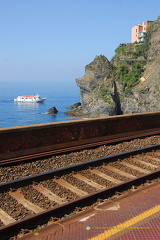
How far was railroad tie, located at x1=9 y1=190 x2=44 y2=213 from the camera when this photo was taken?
20.1 ft

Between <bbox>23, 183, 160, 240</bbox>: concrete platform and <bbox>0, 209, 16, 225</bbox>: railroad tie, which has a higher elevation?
<bbox>0, 209, 16, 225</bbox>: railroad tie

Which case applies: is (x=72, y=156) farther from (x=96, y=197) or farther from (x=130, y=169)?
(x=96, y=197)

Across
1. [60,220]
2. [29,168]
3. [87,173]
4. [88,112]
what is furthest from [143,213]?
[88,112]

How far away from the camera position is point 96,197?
6.55m

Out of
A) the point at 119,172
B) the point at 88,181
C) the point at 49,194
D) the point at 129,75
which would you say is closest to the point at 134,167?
the point at 119,172

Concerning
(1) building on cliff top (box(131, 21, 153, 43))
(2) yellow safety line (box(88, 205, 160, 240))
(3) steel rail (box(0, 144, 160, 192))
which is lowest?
(2) yellow safety line (box(88, 205, 160, 240))

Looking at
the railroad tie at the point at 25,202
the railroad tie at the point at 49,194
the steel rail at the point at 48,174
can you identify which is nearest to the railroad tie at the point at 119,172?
the steel rail at the point at 48,174

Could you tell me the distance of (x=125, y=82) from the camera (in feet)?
335

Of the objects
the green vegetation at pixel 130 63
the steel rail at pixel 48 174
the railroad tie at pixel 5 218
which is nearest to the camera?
the railroad tie at pixel 5 218

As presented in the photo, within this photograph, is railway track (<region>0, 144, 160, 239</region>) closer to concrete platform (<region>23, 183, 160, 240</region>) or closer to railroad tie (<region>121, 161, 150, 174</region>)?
railroad tie (<region>121, 161, 150, 174</region>)

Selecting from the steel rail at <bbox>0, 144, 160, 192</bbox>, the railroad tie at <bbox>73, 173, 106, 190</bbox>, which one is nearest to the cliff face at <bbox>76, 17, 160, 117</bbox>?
the steel rail at <bbox>0, 144, 160, 192</bbox>

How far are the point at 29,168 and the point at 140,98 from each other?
89.5m

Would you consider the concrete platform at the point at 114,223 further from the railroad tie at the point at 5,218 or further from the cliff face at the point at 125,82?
the cliff face at the point at 125,82

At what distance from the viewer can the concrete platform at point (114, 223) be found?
5016mm
